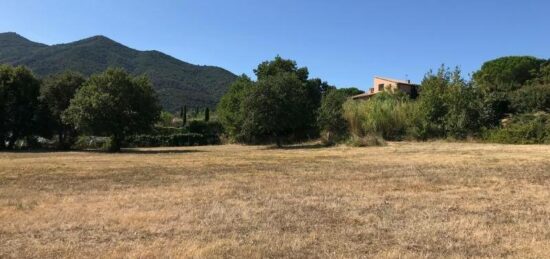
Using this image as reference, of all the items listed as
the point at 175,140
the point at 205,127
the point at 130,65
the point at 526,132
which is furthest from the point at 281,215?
the point at 130,65

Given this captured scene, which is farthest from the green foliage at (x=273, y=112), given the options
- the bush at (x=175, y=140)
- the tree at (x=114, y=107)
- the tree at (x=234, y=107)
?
the bush at (x=175, y=140)

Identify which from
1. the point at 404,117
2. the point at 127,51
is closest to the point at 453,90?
the point at 404,117

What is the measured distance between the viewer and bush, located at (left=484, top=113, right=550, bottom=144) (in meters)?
32.1

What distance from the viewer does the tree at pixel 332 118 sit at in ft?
129

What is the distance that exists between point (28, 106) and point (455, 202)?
124 ft

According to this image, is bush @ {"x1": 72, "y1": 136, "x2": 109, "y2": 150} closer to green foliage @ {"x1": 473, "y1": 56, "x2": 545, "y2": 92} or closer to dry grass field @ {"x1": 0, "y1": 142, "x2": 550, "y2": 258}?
dry grass field @ {"x1": 0, "y1": 142, "x2": 550, "y2": 258}

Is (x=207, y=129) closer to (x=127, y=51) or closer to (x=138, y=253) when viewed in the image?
(x=138, y=253)

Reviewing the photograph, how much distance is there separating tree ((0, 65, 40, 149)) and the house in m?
37.0

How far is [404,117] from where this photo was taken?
39.4 m

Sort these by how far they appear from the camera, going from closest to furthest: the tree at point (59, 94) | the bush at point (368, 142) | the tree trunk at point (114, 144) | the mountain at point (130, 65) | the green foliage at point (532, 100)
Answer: the bush at point (368, 142), the tree trunk at point (114, 144), the green foliage at point (532, 100), the tree at point (59, 94), the mountain at point (130, 65)

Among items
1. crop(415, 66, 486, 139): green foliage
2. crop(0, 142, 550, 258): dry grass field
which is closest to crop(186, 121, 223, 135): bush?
crop(415, 66, 486, 139): green foliage

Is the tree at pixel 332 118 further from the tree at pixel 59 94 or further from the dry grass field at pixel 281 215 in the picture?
the dry grass field at pixel 281 215

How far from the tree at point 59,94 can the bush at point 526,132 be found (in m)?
28.8

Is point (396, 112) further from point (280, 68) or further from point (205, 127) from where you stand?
point (205, 127)
